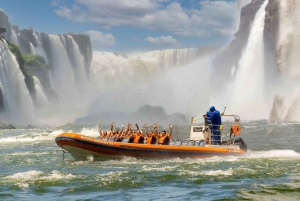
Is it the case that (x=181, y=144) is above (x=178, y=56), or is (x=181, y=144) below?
below

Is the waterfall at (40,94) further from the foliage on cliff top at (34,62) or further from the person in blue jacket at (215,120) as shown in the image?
the person in blue jacket at (215,120)

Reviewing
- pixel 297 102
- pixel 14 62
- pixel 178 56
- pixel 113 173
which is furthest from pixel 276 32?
pixel 113 173

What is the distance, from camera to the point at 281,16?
263 ft

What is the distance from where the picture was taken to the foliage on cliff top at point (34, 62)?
96.2 meters

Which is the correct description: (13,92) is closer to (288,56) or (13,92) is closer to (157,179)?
(288,56)

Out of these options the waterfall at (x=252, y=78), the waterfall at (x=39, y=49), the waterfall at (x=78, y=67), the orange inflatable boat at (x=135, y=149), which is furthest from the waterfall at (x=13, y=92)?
the orange inflatable boat at (x=135, y=149)

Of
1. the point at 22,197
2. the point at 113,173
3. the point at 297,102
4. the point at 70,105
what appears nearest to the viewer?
the point at 22,197

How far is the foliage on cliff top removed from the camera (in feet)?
316

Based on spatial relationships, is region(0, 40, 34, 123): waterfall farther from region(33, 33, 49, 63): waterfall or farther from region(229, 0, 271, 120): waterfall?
region(229, 0, 271, 120): waterfall

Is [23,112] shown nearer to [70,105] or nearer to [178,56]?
[70,105]

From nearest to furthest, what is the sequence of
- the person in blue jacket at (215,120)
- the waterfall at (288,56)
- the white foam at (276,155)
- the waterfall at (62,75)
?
the white foam at (276,155), the person in blue jacket at (215,120), the waterfall at (288,56), the waterfall at (62,75)

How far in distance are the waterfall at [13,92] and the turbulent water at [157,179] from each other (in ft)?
184

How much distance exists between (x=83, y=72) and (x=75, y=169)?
91.8 metres

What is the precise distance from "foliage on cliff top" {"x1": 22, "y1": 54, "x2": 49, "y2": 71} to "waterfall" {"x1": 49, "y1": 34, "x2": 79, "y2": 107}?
10.0 ft
